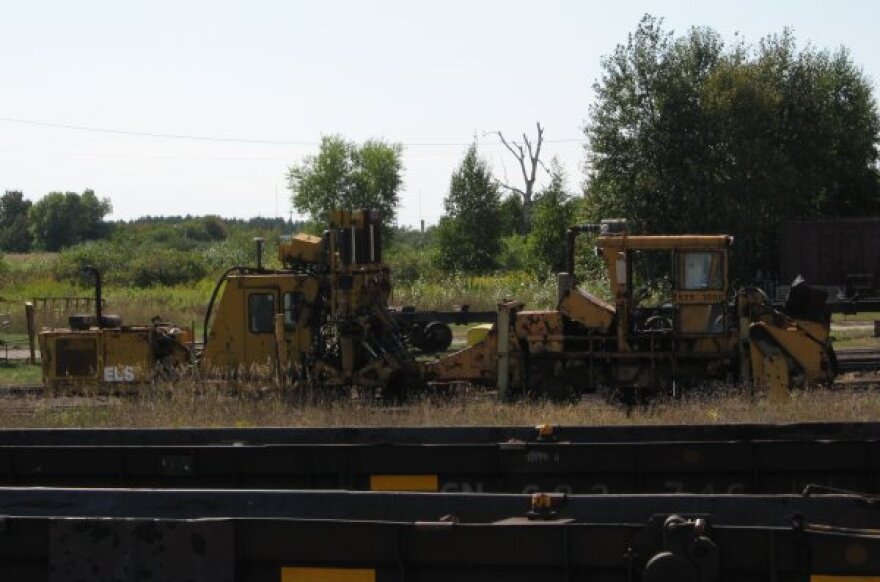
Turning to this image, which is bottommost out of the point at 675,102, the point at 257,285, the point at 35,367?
the point at 35,367

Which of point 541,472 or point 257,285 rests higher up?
point 257,285

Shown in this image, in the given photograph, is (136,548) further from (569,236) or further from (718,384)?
(569,236)

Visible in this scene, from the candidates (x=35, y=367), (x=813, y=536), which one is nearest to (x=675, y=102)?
(x=35, y=367)

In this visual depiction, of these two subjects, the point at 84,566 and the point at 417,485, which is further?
the point at 417,485

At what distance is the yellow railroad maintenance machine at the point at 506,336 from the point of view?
17.7 metres

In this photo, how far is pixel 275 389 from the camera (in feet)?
59.4

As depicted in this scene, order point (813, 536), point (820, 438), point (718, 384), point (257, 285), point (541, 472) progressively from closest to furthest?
point (813, 536) < point (541, 472) < point (820, 438) < point (718, 384) < point (257, 285)

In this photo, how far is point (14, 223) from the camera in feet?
431

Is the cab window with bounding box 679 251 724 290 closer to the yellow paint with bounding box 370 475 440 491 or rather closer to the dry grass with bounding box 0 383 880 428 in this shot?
the dry grass with bounding box 0 383 880 428

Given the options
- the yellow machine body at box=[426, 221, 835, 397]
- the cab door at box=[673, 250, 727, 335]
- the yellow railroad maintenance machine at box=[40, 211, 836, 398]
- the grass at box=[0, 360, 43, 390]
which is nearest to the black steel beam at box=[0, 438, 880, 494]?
the yellow railroad maintenance machine at box=[40, 211, 836, 398]

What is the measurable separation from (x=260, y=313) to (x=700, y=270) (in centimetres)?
663

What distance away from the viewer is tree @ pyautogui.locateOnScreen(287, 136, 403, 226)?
78.3 m

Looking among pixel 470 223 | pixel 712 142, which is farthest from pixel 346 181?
pixel 712 142

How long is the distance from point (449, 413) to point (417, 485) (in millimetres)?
5873
